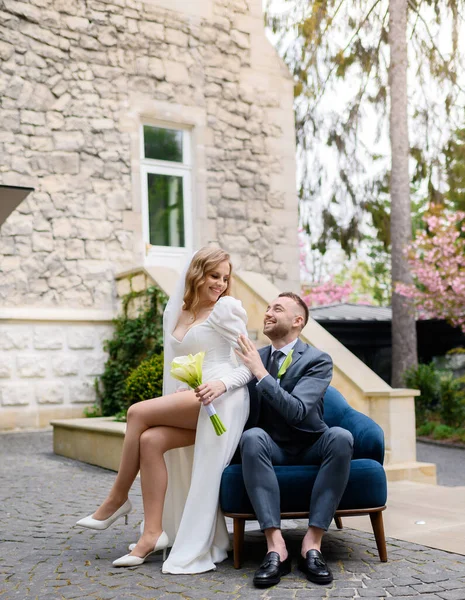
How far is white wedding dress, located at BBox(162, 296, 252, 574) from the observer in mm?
3816

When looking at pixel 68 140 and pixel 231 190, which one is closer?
pixel 68 140

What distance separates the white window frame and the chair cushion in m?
7.27

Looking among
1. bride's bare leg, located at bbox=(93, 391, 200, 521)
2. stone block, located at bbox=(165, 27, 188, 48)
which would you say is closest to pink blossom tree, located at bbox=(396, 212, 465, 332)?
stone block, located at bbox=(165, 27, 188, 48)

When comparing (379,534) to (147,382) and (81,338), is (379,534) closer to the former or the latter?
(147,382)

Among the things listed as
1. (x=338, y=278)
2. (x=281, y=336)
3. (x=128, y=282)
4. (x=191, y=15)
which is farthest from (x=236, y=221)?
(x=338, y=278)

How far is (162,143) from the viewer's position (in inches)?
440

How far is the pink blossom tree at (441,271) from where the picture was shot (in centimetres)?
1188

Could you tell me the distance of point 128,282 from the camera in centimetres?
1003

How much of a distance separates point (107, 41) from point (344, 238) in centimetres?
653

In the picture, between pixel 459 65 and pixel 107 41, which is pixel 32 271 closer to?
pixel 107 41

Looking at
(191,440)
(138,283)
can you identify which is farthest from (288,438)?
(138,283)

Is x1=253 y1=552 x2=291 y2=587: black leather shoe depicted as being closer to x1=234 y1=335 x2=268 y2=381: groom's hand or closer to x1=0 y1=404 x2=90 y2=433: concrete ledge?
x1=234 y1=335 x2=268 y2=381: groom's hand

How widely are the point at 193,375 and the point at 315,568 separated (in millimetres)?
1043

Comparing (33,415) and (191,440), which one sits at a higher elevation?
(191,440)
